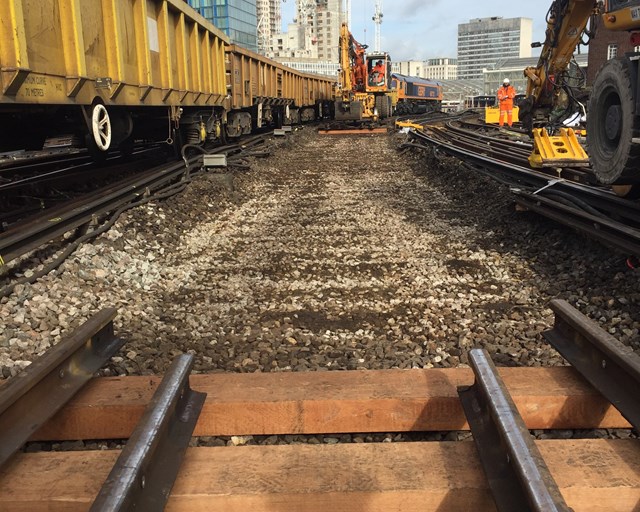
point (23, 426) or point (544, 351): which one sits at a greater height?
point (23, 426)

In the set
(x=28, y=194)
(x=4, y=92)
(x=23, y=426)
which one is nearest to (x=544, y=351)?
(x=23, y=426)

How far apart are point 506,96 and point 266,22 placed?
414 ft

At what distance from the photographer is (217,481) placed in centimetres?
182

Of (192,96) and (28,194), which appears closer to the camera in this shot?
(28,194)

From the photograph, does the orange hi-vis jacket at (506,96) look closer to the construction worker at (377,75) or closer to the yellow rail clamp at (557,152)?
the construction worker at (377,75)

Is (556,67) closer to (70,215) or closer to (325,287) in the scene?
(325,287)

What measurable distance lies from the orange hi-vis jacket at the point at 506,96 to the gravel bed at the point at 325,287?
43.2ft

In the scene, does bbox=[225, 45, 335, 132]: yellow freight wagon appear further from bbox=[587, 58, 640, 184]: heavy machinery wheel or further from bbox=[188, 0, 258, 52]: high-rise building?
bbox=[188, 0, 258, 52]: high-rise building

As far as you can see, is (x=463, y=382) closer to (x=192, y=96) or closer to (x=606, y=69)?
(x=606, y=69)

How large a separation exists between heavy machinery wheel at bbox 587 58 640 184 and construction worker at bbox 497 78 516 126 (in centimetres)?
1420

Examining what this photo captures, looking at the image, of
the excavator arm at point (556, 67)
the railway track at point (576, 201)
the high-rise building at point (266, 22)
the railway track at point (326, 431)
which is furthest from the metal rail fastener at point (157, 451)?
the high-rise building at point (266, 22)

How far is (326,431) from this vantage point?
2.34 m

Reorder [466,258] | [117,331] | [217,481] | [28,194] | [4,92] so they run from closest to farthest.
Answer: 1. [217,481]
2. [117,331]
3. [4,92]
4. [466,258]
5. [28,194]

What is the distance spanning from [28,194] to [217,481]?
7.01m
